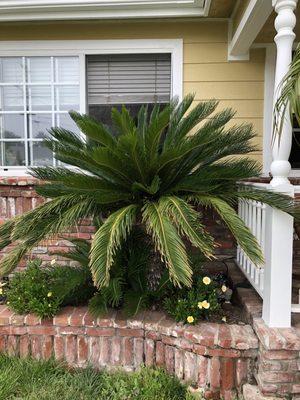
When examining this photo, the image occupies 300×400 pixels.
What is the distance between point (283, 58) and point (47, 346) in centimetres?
259

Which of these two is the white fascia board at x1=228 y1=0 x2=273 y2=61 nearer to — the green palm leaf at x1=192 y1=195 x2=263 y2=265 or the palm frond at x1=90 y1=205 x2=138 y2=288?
the green palm leaf at x1=192 y1=195 x2=263 y2=265

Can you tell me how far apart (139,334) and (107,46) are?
2.89m

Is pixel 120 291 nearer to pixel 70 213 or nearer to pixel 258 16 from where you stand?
pixel 70 213

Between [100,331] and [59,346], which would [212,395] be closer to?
[100,331]

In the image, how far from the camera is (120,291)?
252 cm

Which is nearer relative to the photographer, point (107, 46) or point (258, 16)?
point (258, 16)

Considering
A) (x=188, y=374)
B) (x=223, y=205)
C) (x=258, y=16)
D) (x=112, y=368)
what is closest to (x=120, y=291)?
(x=112, y=368)

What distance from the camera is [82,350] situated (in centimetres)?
257

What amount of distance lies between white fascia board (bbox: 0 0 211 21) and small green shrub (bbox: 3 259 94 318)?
248 centimetres

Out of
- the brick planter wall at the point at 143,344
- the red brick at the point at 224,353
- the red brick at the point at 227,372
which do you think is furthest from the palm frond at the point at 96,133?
the red brick at the point at 227,372

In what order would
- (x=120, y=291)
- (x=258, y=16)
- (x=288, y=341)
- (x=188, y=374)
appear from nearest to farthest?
(x=288, y=341)
(x=188, y=374)
(x=120, y=291)
(x=258, y=16)

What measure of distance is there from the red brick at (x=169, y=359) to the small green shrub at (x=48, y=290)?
0.78 m

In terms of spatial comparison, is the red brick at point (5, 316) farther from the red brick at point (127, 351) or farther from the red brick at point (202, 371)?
the red brick at point (202, 371)

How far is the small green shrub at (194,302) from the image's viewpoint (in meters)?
2.44
